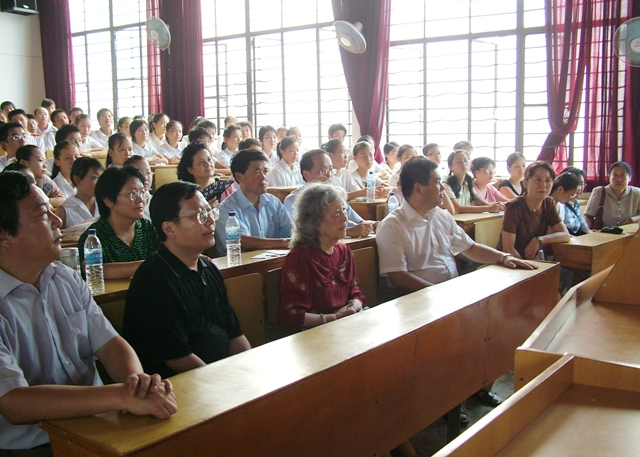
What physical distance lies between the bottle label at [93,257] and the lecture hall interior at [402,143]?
304 mm

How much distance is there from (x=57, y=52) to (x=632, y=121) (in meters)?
9.66

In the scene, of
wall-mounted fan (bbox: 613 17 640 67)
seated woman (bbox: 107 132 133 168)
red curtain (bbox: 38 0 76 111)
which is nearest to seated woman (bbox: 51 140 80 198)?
seated woman (bbox: 107 132 133 168)

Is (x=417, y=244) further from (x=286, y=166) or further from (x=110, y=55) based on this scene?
(x=110, y=55)

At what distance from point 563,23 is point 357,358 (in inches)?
230

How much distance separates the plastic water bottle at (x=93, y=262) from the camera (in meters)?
2.19

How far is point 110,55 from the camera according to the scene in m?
10.7

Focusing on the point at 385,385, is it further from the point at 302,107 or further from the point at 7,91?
the point at 7,91

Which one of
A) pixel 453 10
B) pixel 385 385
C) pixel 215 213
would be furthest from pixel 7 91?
pixel 385 385

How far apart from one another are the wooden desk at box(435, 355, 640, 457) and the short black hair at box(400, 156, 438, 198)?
1615 millimetres

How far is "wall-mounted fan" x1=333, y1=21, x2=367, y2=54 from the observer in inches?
253

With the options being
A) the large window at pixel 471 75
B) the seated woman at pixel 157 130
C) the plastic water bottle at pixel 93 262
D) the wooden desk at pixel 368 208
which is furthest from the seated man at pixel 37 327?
the seated woman at pixel 157 130

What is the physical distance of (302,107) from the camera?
28.2 ft

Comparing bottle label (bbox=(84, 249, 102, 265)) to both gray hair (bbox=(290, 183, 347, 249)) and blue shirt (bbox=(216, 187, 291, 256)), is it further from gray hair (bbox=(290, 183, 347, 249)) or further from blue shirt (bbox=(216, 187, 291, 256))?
blue shirt (bbox=(216, 187, 291, 256))

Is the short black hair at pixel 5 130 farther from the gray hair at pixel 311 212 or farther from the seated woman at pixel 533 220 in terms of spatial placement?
the seated woman at pixel 533 220
